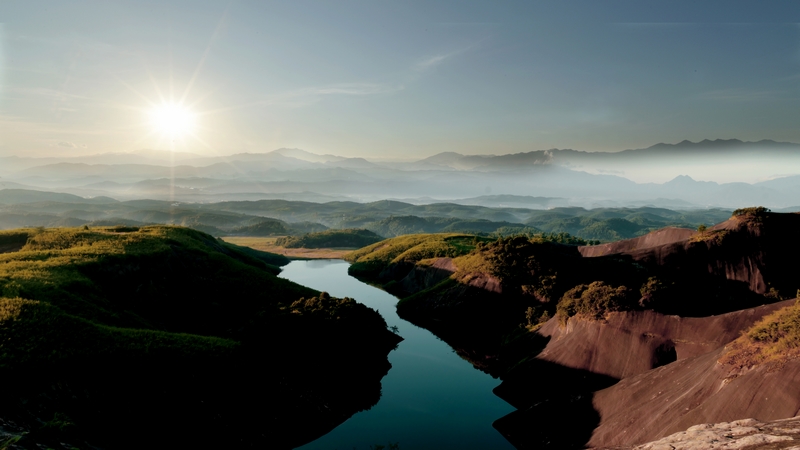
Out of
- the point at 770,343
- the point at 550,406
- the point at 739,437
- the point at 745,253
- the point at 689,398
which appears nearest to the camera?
the point at 739,437

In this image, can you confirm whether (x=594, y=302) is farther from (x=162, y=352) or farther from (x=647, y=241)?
(x=647, y=241)

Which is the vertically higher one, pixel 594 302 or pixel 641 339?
pixel 594 302

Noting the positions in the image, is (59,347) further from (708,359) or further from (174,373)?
(708,359)

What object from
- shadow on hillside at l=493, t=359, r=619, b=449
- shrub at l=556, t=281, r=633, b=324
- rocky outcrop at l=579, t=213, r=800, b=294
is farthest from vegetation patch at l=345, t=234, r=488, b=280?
shadow on hillside at l=493, t=359, r=619, b=449

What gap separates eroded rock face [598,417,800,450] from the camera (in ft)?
53.4

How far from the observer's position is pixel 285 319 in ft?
161

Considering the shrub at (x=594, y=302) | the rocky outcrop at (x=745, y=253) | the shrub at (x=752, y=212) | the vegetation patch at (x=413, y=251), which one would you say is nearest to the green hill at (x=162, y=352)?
the shrub at (x=594, y=302)

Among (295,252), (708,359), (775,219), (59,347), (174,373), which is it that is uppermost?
(775,219)

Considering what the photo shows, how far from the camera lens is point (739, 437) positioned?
1820 centimetres

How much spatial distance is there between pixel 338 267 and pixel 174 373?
12029 centimetres

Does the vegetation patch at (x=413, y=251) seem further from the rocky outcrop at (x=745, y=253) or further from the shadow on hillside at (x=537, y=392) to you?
the rocky outcrop at (x=745, y=253)

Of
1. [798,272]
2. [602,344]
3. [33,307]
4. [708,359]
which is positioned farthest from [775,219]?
[33,307]

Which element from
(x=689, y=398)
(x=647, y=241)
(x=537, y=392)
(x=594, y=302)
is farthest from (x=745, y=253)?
(x=689, y=398)

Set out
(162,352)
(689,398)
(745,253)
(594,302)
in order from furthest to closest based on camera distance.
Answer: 1. (745,253)
2. (594,302)
3. (162,352)
4. (689,398)
